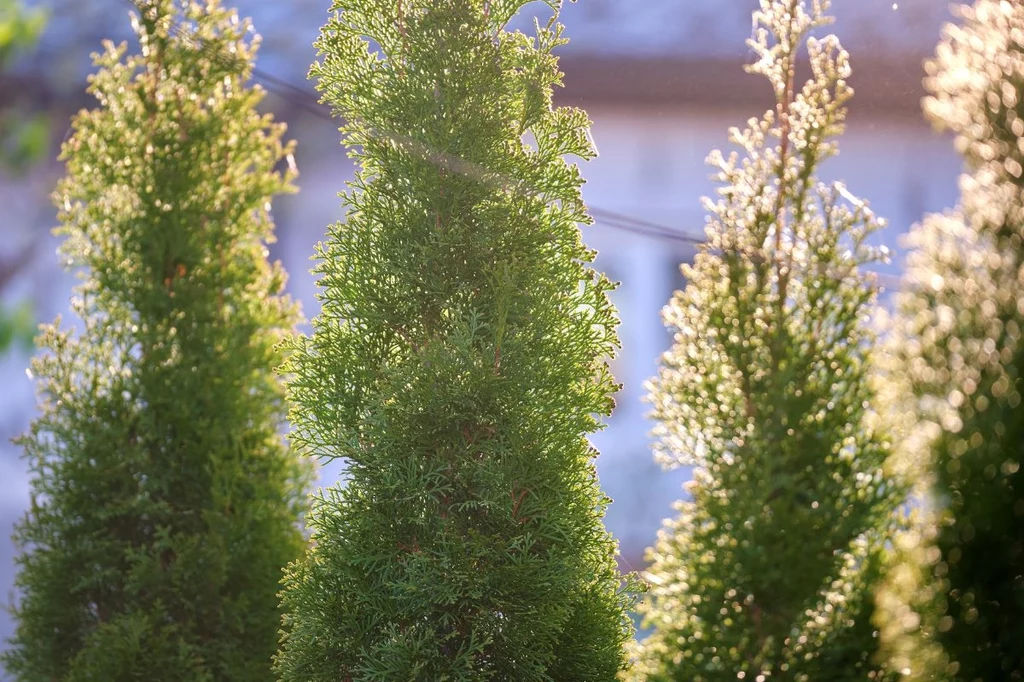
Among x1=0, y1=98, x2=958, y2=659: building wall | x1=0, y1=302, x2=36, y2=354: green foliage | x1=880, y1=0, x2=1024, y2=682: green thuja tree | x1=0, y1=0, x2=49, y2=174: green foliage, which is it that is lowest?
x1=880, y1=0, x2=1024, y2=682: green thuja tree

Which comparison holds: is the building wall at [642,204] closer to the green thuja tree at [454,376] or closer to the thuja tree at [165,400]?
the thuja tree at [165,400]

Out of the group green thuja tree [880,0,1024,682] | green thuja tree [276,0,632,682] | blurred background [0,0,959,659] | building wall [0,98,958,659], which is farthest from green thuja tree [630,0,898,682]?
building wall [0,98,958,659]

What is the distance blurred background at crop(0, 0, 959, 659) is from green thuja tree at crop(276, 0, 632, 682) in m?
2.33

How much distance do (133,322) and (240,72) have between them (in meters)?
0.94

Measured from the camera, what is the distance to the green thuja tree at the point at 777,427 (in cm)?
189

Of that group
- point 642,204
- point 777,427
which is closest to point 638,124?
point 642,204

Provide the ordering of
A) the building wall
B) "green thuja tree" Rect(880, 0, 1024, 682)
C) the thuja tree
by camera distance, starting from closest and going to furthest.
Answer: "green thuja tree" Rect(880, 0, 1024, 682)
the thuja tree
the building wall

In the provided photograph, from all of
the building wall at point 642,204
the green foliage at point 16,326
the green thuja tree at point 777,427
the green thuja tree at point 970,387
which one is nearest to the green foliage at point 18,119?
the green foliage at point 16,326

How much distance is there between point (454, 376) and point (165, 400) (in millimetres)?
1367

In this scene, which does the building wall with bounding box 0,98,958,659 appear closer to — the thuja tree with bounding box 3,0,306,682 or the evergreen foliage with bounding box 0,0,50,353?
the evergreen foliage with bounding box 0,0,50,353

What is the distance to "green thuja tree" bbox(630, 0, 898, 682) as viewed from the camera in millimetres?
1895

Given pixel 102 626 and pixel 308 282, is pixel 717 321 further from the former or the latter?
pixel 308 282

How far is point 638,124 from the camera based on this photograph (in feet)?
22.0

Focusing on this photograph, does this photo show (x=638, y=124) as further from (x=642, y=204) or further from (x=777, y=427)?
(x=777, y=427)
